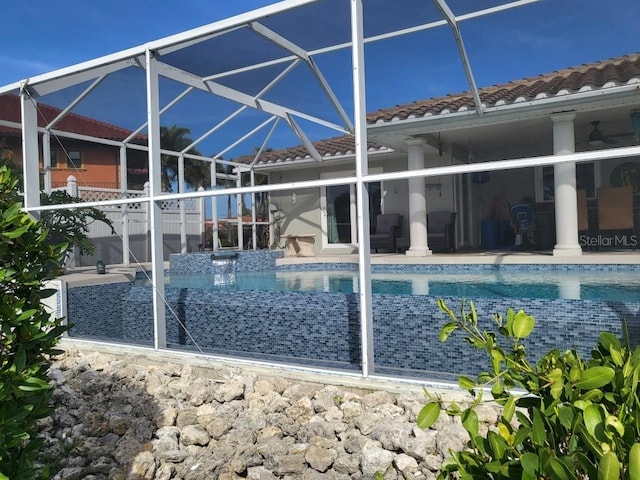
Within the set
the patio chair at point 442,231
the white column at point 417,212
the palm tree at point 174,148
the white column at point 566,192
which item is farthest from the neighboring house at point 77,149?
the white column at point 566,192

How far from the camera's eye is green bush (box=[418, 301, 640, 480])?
0.97 m

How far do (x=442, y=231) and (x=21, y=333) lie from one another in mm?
11092

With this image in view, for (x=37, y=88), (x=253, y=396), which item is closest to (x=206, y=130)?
(x=37, y=88)

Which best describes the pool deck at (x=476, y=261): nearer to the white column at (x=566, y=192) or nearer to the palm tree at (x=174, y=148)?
the white column at (x=566, y=192)

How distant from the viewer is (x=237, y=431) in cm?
365

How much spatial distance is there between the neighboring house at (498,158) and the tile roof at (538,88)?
0.03 m

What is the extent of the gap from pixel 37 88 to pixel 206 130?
6.20 m

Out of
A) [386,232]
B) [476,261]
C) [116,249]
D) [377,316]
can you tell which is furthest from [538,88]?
[116,249]

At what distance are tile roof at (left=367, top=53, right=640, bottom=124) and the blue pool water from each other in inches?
130

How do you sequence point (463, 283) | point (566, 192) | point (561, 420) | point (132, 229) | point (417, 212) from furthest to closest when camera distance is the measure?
point (132, 229) → point (417, 212) → point (566, 192) → point (463, 283) → point (561, 420)

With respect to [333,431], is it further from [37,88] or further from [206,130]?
[206,130]

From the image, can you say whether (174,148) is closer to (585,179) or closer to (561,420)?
(585,179)

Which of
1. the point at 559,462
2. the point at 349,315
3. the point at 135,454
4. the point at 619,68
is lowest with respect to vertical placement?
the point at 135,454

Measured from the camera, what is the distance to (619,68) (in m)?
9.62
